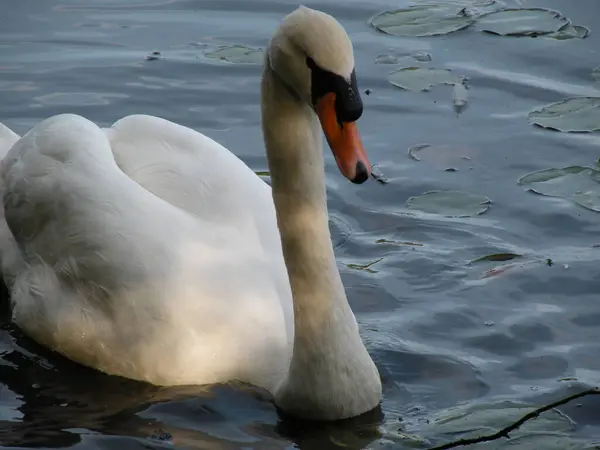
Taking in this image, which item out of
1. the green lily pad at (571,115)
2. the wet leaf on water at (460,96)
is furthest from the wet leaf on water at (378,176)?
the green lily pad at (571,115)

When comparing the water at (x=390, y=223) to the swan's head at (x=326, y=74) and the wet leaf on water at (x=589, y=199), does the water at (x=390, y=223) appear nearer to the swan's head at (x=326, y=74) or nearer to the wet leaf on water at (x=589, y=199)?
the wet leaf on water at (x=589, y=199)

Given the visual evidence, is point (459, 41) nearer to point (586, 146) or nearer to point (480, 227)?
point (586, 146)

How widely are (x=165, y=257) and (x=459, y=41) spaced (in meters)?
5.00

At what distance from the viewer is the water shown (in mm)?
6277

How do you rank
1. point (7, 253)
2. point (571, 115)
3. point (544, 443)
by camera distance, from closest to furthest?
1. point (544, 443)
2. point (7, 253)
3. point (571, 115)

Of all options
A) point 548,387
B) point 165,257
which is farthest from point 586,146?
point 165,257

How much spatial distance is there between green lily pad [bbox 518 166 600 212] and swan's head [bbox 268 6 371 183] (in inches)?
122

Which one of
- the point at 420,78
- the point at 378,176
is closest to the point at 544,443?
the point at 378,176

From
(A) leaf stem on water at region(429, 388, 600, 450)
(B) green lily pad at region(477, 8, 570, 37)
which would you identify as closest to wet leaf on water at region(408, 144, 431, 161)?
(B) green lily pad at region(477, 8, 570, 37)

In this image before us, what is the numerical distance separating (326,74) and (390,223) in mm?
3032

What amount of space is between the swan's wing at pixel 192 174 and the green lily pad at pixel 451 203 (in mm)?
1593

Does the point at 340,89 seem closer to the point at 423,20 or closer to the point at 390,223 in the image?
the point at 390,223

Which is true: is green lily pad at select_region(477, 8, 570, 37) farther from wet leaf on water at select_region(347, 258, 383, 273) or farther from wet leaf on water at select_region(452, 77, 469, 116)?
wet leaf on water at select_region(347, 258, 383, 273)

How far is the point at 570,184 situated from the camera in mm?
8578
